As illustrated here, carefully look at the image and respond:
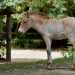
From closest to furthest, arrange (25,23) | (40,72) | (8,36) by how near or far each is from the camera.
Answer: (40,72), (25,23), (8,36)

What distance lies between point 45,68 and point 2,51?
Answer: 2.65 metres

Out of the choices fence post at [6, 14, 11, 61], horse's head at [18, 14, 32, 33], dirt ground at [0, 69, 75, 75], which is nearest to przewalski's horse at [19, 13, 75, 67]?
horse's head at [18, 14, 32, 33]

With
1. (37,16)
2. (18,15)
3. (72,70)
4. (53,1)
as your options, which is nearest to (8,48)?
(18,15)

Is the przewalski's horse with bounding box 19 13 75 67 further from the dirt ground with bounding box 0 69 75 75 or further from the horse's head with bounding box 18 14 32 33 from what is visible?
the dirt ground with bounding box 0 69 75 75

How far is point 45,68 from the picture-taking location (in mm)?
9117

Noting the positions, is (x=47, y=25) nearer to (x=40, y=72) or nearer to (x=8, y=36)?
(x=40, y=72)

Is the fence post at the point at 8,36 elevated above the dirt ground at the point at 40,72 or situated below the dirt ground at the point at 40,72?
above

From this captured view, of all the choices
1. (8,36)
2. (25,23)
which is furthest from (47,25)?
(8,36)

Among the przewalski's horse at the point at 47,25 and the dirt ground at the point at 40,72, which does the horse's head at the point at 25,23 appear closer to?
the przewalski's horse at the point at 47,25

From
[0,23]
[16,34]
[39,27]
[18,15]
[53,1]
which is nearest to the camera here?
[53,1]

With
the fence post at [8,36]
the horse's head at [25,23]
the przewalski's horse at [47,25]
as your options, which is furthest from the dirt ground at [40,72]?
the fence post at [8,36]

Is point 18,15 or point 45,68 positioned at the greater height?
point 18,15

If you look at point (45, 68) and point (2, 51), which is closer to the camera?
point (45, 68)

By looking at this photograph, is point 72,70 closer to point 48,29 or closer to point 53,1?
point 48,29
